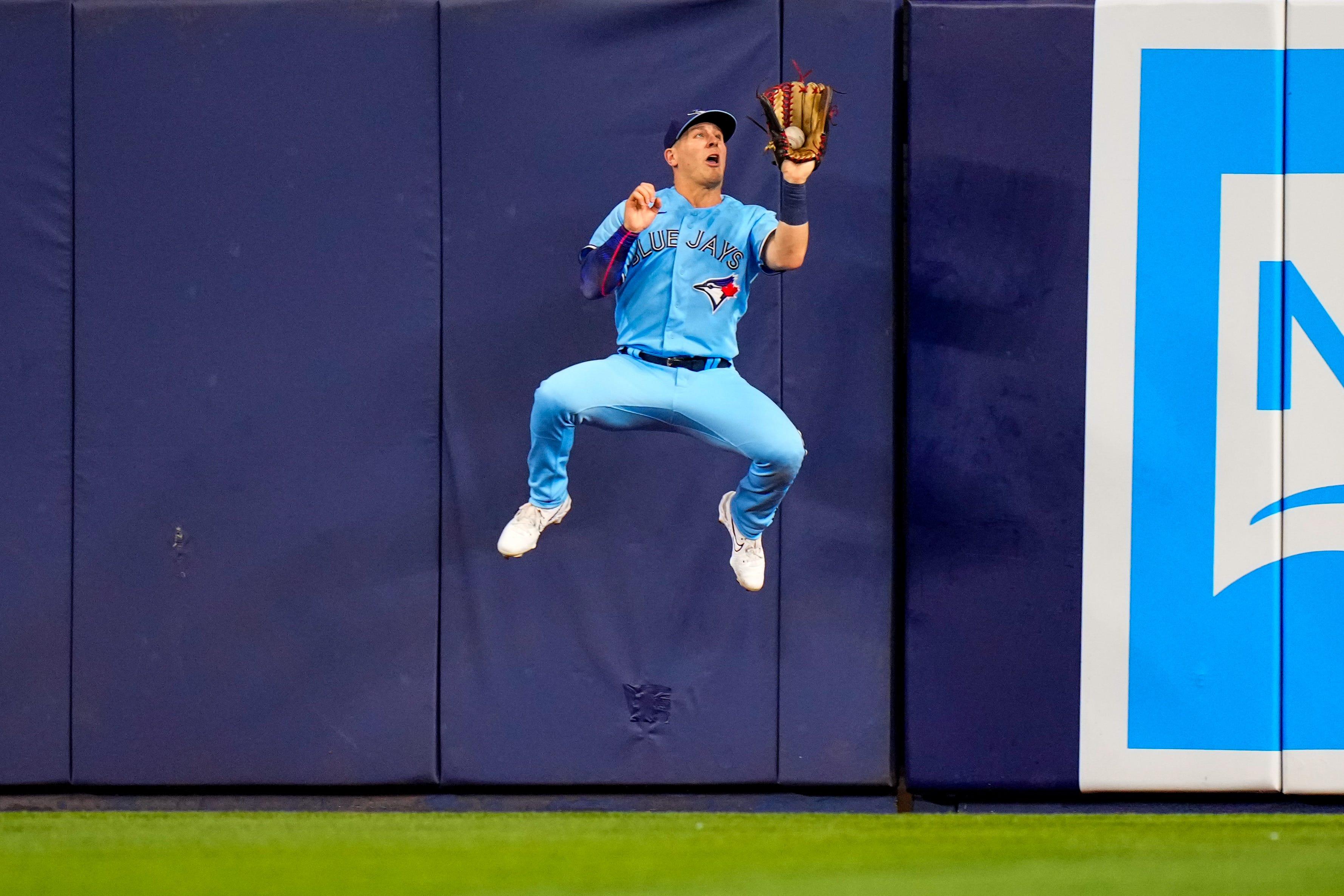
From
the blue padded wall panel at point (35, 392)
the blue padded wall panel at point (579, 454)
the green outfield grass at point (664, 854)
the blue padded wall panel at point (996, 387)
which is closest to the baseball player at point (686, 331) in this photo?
the blue padded wall panel at point (579, 454)

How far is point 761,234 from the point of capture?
354cm

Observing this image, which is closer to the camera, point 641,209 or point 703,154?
point 641,209

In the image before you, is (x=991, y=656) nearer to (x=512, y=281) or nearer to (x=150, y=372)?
(x=512, y=281)

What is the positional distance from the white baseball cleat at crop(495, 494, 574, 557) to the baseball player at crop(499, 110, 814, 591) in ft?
0.51

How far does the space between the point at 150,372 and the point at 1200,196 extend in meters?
3.49

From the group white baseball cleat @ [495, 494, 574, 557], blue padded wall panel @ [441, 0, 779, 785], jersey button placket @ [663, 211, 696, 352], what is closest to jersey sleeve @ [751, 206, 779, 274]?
blue padded wall panel @ [441, 0, 779, 785]

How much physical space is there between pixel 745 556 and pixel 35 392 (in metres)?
2.42

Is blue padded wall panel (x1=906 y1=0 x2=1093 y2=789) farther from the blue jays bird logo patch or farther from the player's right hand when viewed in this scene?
the player's right hand

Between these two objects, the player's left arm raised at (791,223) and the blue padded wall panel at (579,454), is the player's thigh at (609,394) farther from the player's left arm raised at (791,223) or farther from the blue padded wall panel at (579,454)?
the player's left arm raised at (791,223)

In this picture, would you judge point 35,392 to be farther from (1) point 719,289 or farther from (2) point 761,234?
(2) point 761,234

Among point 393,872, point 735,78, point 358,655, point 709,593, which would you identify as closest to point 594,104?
point 735,78

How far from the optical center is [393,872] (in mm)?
3379

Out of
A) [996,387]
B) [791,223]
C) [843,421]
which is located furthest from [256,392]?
[996,387]

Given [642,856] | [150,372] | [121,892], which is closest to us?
[121,892]
